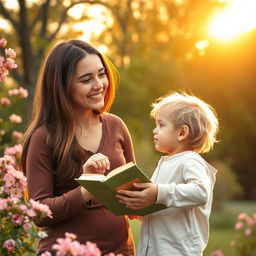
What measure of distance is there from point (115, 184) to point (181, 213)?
419 mm

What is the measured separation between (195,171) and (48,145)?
673 mm

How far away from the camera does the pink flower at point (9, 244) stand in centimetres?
278

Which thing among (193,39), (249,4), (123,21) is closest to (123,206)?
(193,39)

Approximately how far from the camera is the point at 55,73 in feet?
10.4

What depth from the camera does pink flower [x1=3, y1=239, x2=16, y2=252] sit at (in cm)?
278

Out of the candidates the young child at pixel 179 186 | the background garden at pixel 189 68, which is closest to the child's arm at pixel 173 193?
the young child at pixel 179 186

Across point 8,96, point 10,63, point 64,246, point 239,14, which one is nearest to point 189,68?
point 239,14

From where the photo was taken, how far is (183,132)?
308cm

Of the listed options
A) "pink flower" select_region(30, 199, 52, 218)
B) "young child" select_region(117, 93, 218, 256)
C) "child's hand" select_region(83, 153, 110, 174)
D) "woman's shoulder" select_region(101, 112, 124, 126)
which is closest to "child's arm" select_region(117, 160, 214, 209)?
"young child" select_region(117, 93, 218, 256)

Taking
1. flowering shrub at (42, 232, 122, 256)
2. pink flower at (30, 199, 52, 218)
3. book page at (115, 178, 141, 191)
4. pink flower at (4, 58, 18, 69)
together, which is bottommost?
flowering shrub at (42, 232, 122, 256)

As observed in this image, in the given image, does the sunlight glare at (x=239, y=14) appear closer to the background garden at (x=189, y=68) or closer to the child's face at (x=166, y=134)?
the background garden at (x=189, y=68)

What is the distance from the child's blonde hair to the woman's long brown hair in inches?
14.7

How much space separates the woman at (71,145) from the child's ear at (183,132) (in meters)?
0.32

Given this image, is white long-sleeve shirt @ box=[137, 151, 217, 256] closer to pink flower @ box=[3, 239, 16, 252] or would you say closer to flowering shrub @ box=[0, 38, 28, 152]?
pink flower @ box=[3, 239, 16, 252]
